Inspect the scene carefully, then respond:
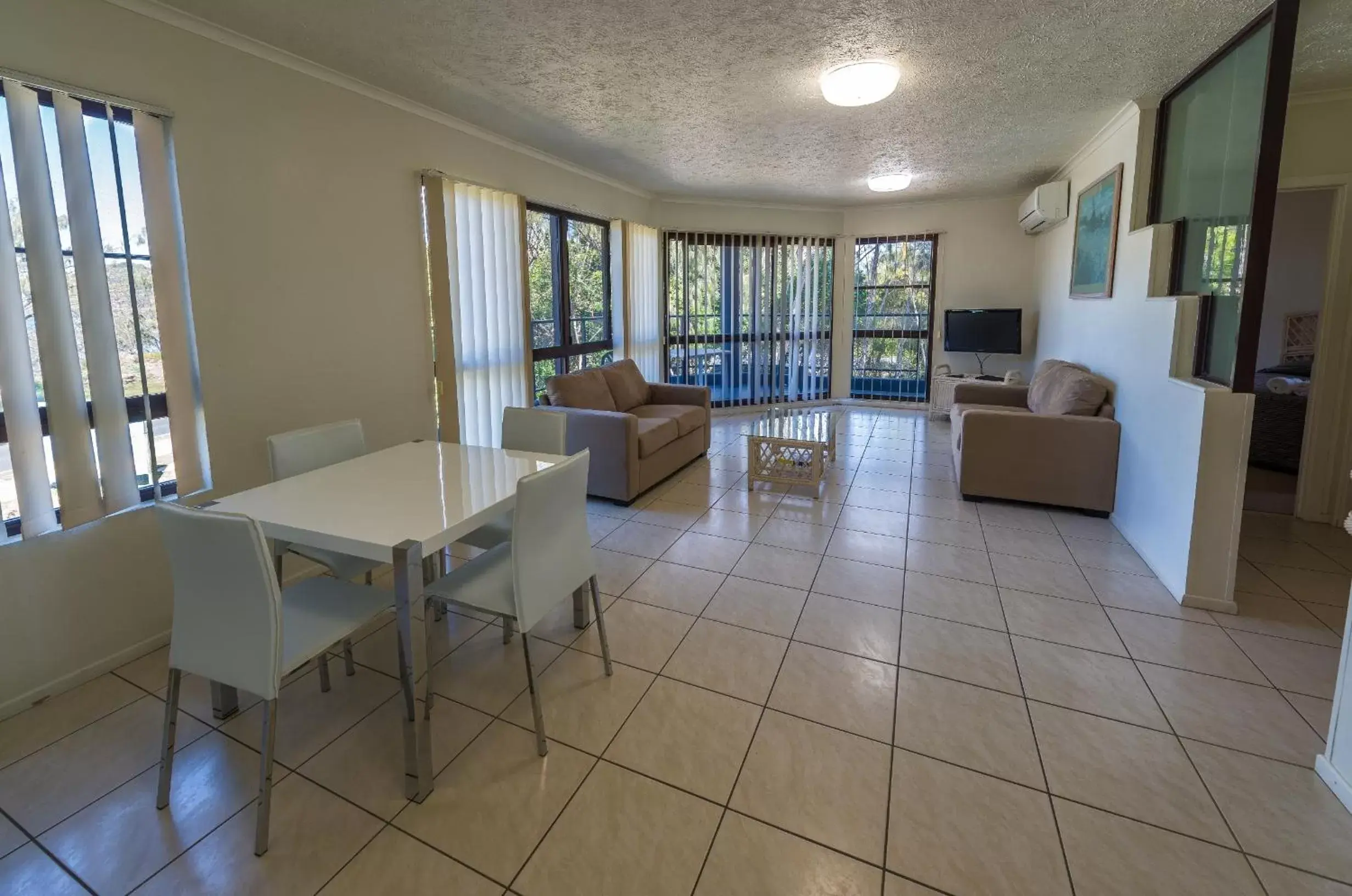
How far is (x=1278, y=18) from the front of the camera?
2.37 metres

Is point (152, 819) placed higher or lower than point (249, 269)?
lower

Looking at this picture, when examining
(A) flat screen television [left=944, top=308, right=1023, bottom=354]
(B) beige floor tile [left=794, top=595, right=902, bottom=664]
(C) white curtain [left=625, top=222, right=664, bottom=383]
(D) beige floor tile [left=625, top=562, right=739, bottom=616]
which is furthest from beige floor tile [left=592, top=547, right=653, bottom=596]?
(A) flat screen television [left=944, top=308, right=1023, bottom=354]

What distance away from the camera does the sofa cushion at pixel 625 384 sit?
516 centimetres

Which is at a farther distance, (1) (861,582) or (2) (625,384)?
(2) (625,384)

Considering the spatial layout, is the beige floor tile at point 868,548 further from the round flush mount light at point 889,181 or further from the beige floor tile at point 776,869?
the round flush mount light at point 889,181

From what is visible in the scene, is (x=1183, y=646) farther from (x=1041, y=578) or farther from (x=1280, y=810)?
(x=1280, y=810)

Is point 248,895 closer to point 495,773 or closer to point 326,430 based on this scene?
point 495,773

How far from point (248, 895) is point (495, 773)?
1.98 ft

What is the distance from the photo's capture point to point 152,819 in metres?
1.66

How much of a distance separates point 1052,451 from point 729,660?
108 inches

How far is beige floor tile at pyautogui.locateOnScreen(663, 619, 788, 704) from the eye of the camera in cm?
224

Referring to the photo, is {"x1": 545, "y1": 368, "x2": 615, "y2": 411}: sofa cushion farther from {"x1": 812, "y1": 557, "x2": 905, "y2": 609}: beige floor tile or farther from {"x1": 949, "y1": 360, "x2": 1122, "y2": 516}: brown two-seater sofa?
{"x1": 949, "y1": 360, "x2": 1122, "y2": 516}: brown two-seater sofa

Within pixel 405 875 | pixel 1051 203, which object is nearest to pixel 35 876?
pixel 405 875

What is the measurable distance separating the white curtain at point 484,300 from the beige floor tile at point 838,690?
2.40 m
